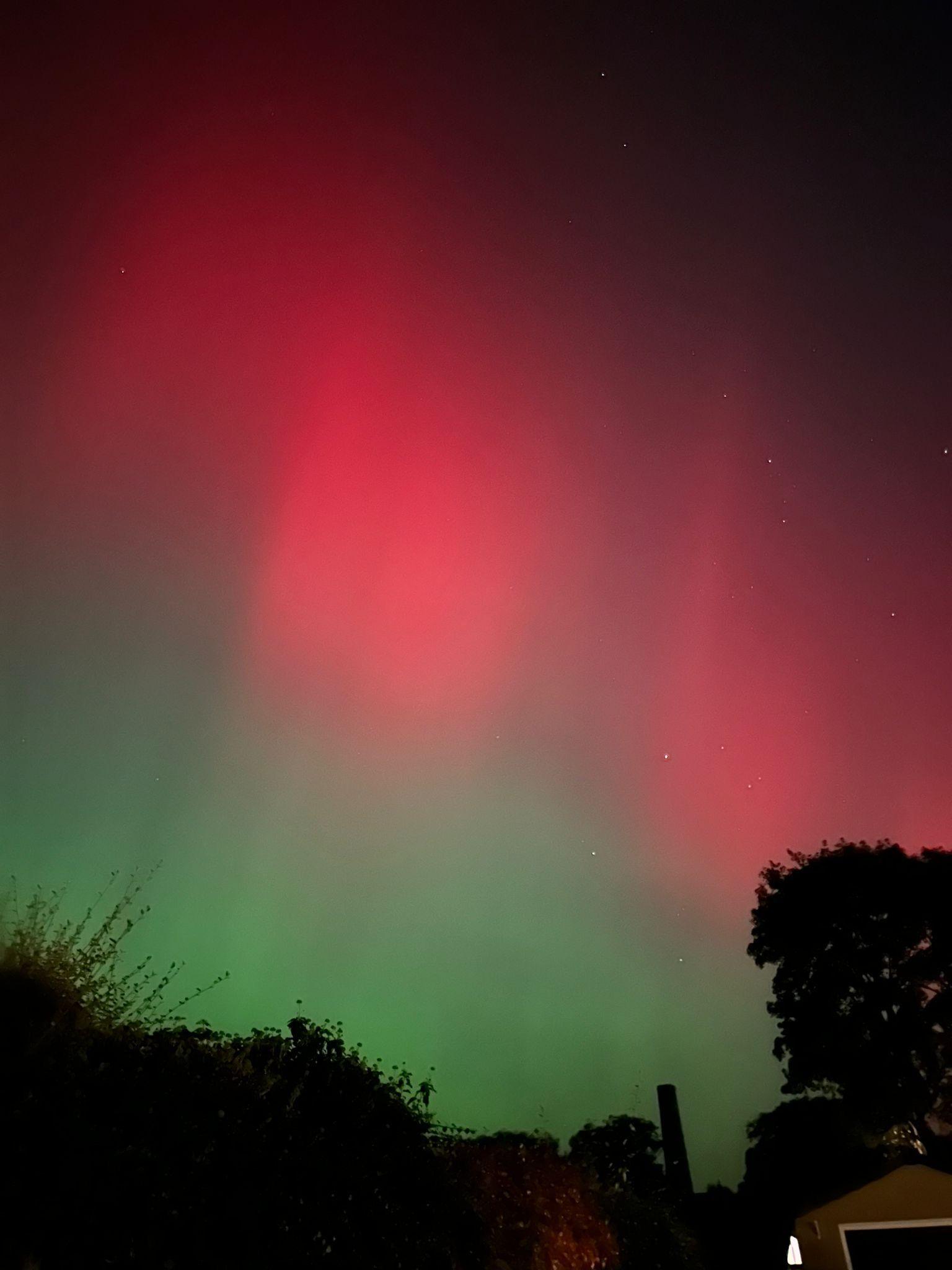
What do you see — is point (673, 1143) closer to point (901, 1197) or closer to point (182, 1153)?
point (901, 1197)

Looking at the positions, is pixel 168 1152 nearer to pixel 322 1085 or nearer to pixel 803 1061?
pixel 322 1085

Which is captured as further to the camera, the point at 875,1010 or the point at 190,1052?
the point at 875,1010

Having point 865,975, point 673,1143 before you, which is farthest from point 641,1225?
point 673,1143

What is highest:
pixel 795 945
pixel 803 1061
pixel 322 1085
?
pixel 795 945

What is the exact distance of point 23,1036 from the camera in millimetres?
6945

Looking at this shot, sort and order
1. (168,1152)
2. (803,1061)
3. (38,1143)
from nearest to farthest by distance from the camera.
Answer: (38,1143)
(168,1152)
(803,1061)

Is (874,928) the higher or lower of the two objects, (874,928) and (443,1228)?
the higher

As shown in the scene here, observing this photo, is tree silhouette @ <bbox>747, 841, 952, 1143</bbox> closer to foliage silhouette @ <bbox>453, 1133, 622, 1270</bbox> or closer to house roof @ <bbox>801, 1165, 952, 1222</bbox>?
house roof @ <bbox>801, 1165, 952, 1222</bbox>

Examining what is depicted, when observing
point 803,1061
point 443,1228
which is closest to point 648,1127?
point 803,1061

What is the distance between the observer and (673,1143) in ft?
120

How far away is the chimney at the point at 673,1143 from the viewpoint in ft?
117

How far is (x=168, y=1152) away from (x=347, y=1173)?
2334 mm

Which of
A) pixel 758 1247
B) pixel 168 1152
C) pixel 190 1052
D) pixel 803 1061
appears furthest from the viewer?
pixel 758 1247

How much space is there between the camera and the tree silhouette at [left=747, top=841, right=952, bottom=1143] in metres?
27.8
